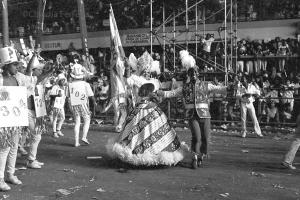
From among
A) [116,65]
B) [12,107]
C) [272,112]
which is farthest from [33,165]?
[272,112]

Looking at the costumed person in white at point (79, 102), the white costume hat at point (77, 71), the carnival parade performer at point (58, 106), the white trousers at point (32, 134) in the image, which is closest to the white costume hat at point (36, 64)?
the white trousers at point (32, 134)

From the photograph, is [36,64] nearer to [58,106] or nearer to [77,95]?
[77,95]

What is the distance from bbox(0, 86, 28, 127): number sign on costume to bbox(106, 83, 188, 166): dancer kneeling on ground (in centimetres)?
188

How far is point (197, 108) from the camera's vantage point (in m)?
8.59

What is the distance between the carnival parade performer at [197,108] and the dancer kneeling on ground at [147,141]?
0.28m

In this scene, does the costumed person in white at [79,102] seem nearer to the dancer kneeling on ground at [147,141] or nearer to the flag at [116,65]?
the flag at [116,65]

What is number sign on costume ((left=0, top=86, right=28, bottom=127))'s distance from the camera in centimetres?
693

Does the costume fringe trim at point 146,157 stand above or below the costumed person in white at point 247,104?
below

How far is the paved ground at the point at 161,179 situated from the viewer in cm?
675

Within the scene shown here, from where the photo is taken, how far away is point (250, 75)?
17969 mm

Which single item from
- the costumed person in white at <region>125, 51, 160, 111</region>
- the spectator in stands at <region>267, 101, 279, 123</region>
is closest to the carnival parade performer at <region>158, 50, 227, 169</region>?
the costumed person in white at <region>125, 51, 160, 111</region>

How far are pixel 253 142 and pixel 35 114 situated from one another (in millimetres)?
5844

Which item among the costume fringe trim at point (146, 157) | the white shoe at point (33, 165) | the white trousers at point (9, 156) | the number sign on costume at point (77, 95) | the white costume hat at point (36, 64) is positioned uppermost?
the white costume hat at point (36, 64)

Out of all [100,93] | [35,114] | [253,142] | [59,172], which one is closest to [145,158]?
[59,172]
